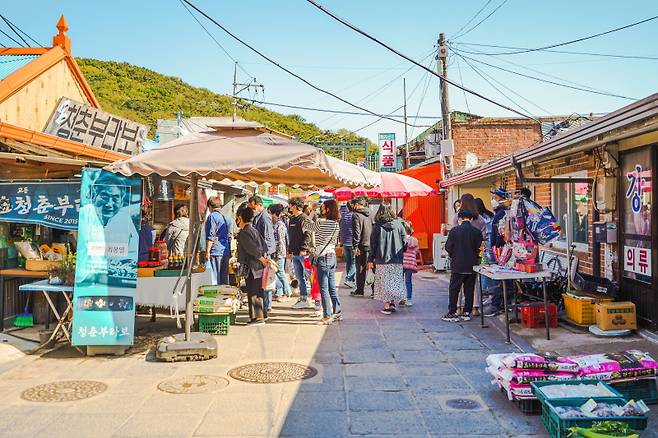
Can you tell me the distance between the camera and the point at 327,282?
8.93 metres

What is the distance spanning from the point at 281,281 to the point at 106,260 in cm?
511

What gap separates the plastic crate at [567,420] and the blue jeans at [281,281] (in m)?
7.48

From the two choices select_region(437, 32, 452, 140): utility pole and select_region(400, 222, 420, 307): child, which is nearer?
select_region(400, 222, 420, 307): child

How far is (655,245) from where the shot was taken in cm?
690

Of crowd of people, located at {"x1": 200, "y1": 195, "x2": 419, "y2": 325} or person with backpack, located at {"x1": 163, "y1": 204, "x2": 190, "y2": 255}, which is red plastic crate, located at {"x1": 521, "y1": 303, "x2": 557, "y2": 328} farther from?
person with backpack, located at {"x1": 163, "y1": 204, "x2": 190, "y2": 255}

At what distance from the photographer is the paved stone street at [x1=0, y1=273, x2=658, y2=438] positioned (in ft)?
15.1

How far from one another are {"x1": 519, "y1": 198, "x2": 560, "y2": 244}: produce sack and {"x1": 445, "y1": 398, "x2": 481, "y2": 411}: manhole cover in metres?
3.35

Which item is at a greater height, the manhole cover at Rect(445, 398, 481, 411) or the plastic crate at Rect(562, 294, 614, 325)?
the plastic crate at Rect(562, 294, 614, 325)

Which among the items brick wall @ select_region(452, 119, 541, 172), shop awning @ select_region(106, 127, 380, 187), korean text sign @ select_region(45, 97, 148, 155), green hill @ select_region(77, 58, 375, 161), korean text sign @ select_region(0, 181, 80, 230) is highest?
green hill @ select_region(77, 58, 375, 161)

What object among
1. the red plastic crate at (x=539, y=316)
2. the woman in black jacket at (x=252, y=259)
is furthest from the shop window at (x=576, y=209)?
the woman in black jacket at (x=252, y=259)

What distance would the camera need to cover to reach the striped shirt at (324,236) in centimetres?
875

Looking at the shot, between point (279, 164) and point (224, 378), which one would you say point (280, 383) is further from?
point (279, 164)

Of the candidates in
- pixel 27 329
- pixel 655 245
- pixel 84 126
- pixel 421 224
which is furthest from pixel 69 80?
pixel 421 224

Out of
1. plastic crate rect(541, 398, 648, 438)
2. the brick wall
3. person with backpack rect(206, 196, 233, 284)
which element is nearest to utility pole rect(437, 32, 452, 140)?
the brick wall
